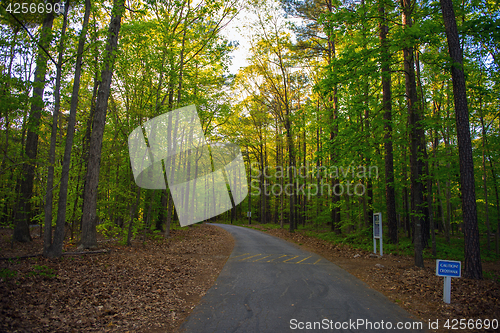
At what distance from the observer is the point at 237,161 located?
35.0 metres

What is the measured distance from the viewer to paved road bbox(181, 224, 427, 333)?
431 cm

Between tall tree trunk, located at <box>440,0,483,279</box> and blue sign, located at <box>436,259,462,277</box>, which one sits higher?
tall tree trunk, located at <box>440,0,483,279</box>

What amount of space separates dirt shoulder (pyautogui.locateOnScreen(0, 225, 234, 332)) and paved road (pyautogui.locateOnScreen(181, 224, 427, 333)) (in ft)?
1.72

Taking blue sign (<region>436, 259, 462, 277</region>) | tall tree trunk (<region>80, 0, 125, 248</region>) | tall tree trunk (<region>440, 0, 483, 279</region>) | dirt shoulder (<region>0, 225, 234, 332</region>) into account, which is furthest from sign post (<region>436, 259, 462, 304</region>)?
tall tree trunk (<region>80, 0, 125, 248</region>)

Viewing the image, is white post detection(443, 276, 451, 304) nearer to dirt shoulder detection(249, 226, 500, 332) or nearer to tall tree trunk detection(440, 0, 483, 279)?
dirt shoulder detection(249, 226, 500, 332)

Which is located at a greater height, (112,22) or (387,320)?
(112,22)

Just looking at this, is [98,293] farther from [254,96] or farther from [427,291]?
[254,96]

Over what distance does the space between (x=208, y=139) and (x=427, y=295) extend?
68.4 ft

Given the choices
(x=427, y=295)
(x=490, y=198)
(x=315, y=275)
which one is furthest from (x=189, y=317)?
(x=490, y=198)

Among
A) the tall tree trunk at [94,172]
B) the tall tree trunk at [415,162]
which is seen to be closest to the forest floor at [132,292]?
the tall tree trunk at [415,162]

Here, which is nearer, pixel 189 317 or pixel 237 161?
pixel 189 317

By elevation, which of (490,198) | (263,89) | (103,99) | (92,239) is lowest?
(92,239)

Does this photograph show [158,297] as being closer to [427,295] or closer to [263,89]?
[427,295]

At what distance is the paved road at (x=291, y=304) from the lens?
4.31m
